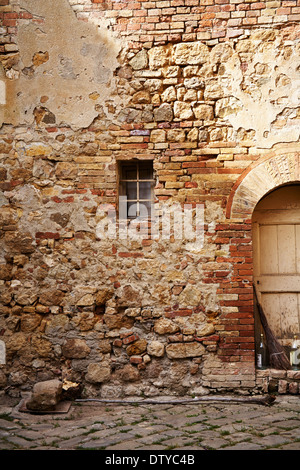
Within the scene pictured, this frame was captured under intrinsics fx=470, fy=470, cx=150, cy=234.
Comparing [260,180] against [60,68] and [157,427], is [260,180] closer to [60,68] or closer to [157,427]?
[60,68]

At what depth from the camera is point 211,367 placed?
482 centimetres

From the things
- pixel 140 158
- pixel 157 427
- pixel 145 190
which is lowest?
pixel 157 427

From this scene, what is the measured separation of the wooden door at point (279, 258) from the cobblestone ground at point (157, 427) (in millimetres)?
838

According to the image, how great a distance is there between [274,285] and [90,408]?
2344 mm

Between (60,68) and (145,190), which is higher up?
(60,68)

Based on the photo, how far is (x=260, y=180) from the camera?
492 cm

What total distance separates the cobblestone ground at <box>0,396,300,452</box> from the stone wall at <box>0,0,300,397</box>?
35 cm

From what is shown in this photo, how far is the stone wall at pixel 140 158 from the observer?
16.0 ft

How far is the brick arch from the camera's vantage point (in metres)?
4.91

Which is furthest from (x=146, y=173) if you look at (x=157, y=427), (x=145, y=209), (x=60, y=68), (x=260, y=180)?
(x=157, y=427)

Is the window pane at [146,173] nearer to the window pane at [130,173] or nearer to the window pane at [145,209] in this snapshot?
the window pane at [130,173]

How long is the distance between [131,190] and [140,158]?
0.39m

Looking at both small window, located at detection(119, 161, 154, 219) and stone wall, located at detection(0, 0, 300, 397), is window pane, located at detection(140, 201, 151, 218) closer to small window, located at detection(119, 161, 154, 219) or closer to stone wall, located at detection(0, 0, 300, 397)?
small window, located at detection(119, 161, 154, 219)

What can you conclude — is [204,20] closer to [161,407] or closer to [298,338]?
[298,338]
